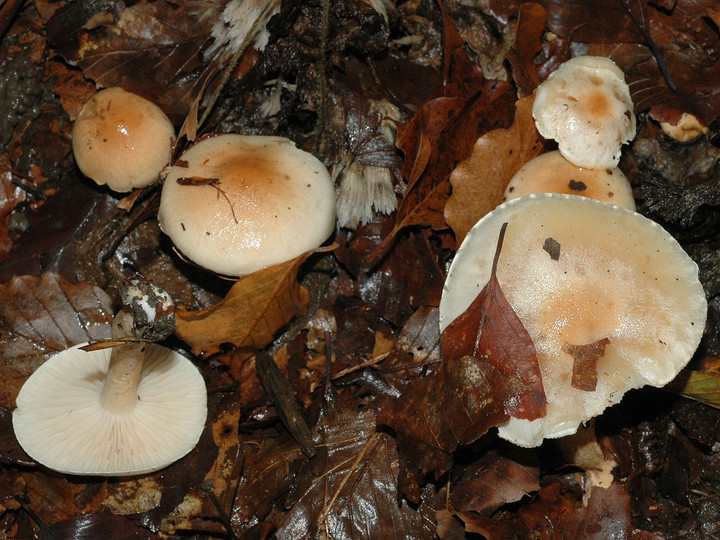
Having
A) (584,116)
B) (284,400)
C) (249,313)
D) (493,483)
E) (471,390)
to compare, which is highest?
(584,116)

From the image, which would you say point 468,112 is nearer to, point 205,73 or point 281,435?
point 205,73

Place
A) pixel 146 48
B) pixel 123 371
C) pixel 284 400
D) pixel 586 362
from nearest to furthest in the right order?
1. pixel 586 362
2. pixel 123 371
3. pixel 284 400
4. pixel 146 48

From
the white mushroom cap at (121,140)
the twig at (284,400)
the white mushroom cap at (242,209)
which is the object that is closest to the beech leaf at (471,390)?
the twig at (284,400)

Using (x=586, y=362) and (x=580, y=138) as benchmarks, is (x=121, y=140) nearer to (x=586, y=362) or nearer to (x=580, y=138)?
(x=580, y=138)

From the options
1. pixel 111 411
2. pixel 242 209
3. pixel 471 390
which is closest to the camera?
pixel 471 390

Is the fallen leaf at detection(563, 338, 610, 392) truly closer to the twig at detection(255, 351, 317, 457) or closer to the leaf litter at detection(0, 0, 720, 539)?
the leaf litter at detection(0, 0, 720, 539)

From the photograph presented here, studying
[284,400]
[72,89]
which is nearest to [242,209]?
[284,400]
